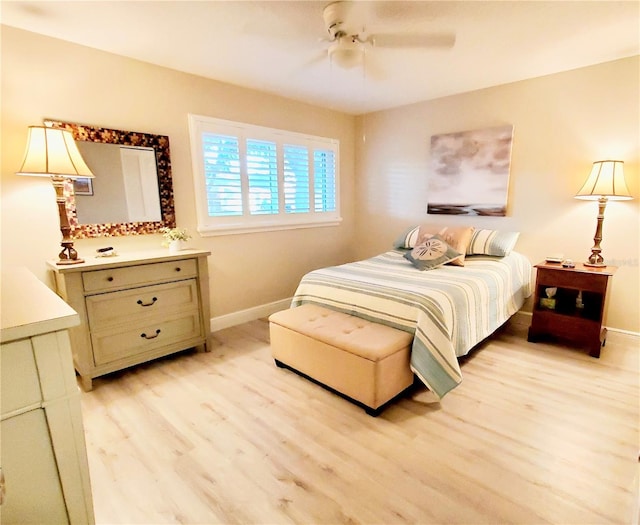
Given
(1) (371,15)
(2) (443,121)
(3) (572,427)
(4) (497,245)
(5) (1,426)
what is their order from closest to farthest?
(5) (1,426) < (3) (572,427) < (1) (371,15) < (4) (497,245) < (2) (443,121)

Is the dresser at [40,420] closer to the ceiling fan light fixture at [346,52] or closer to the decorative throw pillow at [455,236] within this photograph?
the ceiling fan light fixture at [346,52]

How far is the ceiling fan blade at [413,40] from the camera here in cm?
224

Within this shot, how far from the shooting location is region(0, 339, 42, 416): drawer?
741 mm

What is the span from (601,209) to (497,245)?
0.79 metres

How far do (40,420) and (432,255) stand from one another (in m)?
2.70

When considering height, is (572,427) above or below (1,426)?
below

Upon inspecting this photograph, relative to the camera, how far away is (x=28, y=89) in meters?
2.16

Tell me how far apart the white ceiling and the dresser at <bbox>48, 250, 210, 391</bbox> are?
1458 millimetres

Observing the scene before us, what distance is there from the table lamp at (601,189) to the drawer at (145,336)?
326 centimetres

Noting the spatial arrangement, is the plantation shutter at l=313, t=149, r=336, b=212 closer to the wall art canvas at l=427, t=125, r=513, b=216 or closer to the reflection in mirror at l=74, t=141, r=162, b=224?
the wall art canvas at l=427, t=125, r=513, b=216

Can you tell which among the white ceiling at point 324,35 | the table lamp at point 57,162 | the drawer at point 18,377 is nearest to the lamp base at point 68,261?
the table lamp at point 57,162

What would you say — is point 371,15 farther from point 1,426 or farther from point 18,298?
point 1,426

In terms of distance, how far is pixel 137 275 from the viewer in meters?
2.35

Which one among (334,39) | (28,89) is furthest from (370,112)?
(28,89)
